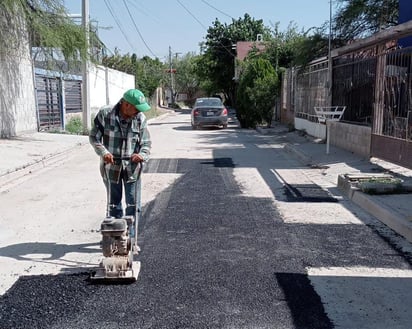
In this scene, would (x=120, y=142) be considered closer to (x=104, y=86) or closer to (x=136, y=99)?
(x=136, y=99)

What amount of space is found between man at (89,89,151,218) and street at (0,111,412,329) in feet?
2.88

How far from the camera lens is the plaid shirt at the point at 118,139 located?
4.83 meters

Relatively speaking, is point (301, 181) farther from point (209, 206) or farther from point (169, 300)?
point (169, 300)

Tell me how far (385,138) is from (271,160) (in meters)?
3.33

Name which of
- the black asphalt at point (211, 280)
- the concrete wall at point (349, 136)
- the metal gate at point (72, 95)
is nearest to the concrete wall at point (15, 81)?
the metal gate at point (72, 95)

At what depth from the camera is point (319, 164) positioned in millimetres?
11516

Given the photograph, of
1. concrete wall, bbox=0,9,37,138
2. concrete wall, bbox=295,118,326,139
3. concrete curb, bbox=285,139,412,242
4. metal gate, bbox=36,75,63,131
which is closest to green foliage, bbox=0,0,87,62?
concrete wall, bbox=0,9,37,138

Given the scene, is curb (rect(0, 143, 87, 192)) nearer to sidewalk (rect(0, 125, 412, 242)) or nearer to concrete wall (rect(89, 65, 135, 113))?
sidewalk (rect(0, 125, 412, 242))

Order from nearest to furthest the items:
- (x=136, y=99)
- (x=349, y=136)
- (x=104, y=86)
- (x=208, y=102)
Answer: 1. (x=136, y=99)
2. (x=349, y=136)
3. (x=208, y=102)
4. (x=104, y=86)

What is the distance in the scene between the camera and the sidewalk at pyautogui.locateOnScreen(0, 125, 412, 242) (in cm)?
668

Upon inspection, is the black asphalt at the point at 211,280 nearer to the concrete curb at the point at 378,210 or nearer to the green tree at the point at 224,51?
the concrete curb at the point at 378,210

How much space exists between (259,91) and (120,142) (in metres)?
19.3

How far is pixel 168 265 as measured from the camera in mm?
4836

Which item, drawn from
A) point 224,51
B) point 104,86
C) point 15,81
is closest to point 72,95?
point 15,81
